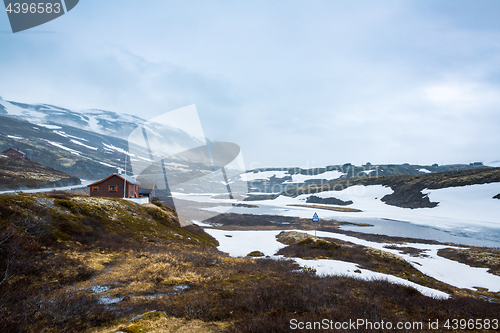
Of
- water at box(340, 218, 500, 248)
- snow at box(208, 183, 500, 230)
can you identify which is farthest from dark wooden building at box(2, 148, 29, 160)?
water at box(340, 218, 500, 248)

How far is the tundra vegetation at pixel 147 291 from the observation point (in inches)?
228

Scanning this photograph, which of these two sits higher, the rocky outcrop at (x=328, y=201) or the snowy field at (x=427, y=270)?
the snowy field at (x=427, y=270)

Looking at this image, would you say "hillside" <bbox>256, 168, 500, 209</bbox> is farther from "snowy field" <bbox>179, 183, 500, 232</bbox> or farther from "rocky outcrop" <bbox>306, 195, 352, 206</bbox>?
"rocky outcrop" <bbox>306, 195, 352, 206</bbox>

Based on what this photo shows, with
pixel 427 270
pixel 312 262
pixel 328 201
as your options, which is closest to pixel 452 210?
pixel 328 201

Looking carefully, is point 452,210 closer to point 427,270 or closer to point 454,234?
point 454,234

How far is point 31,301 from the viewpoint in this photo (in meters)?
5.83

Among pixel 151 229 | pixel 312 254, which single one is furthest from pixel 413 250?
pixel 151 229

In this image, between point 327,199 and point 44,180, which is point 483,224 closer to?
point 327,199

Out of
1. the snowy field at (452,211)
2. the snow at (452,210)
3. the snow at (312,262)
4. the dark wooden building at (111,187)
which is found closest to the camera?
the snow at (312,262)

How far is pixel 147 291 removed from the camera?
8984mm

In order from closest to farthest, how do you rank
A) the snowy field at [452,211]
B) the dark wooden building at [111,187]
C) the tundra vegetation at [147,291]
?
the tundra vegetation at [147,291] < the dark wooden building at [111,187] < the snowy field at [452,211]

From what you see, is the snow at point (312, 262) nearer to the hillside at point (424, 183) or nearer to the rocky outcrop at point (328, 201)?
the hillside at point (424, 183)

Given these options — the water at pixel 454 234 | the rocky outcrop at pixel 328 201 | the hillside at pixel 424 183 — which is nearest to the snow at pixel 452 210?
the hillside at pixel 424 183

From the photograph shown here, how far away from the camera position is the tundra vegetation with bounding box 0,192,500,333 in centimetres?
579
